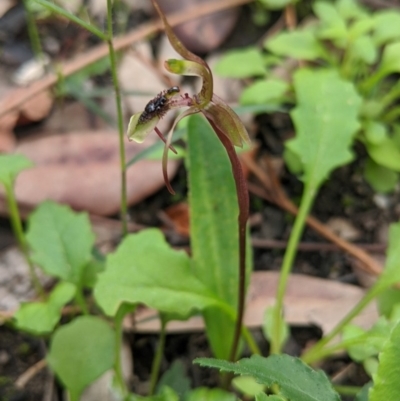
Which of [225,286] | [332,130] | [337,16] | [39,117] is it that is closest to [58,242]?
[225,286]

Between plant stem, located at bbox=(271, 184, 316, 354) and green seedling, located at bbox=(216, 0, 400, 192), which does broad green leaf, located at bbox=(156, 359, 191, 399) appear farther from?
green seedling, located at bbox=(216, 0, 400, 192)

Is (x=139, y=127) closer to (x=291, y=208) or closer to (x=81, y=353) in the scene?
(x=81, y=353)

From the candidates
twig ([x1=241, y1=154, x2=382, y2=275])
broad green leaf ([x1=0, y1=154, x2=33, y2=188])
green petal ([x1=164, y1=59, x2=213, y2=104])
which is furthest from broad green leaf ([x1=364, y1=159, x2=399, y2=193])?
green petal ([x1=164, y1=59, x2=213, y2=104])

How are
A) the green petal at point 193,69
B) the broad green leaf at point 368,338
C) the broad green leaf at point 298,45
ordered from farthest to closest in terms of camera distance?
1. the broad green leaf at point 298,45
2. the broad green leaf at point 368,338
3. the green petal at point 193,69

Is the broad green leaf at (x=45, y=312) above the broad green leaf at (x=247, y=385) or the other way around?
above

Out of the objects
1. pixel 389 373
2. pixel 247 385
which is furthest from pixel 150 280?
pixel 389 373

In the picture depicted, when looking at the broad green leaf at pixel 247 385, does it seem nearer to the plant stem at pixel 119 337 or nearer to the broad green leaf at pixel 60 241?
the plant stem at pixel 119 337

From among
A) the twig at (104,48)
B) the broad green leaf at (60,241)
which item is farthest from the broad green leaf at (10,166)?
the twig at (104,48)
